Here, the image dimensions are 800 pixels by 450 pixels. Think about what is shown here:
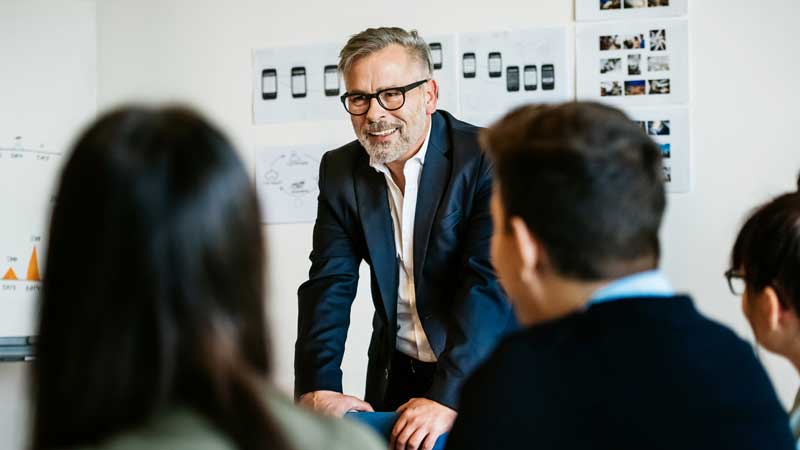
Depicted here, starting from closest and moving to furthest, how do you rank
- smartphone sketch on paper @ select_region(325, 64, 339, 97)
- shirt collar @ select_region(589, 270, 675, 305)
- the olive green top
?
the olive green top, shirt collar @ select_region(589, 270, 675, 305), smartphone sketch on paper @ select_region(325, 64, 339, 97)

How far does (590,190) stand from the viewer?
109 centimetres

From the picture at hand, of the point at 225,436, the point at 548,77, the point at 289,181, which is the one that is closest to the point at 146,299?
the point at 225,436

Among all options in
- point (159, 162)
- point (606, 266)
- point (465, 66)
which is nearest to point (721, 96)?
point (465, 66)

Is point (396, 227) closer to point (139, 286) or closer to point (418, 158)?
point (418, 158)

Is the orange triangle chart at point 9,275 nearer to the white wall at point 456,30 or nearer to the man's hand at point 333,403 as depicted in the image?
the white wall at point 456,30

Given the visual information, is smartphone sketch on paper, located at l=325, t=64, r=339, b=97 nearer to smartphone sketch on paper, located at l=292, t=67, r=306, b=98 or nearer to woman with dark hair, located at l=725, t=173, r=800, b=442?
smartphone sketch on paper, located at l=292, t=67, r=306, b=98

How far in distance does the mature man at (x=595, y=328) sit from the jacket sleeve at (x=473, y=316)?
2.27 feet

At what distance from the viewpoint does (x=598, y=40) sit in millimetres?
3361

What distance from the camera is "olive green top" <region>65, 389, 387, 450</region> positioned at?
0.65 metres

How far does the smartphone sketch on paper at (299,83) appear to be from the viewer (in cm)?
370

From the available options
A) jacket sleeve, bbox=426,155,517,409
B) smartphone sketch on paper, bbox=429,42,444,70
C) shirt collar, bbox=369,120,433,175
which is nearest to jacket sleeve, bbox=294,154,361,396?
shirt collar, bbox=369,120,433,175

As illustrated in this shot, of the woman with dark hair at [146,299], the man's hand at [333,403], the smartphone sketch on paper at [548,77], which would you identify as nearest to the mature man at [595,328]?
the woman with dark hair at [146,299]

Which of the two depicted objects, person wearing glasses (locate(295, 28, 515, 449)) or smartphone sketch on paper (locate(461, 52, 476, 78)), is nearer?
person wearing glasses (locate(295, 28, 515, 449))

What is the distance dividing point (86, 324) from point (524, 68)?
2.96 m
